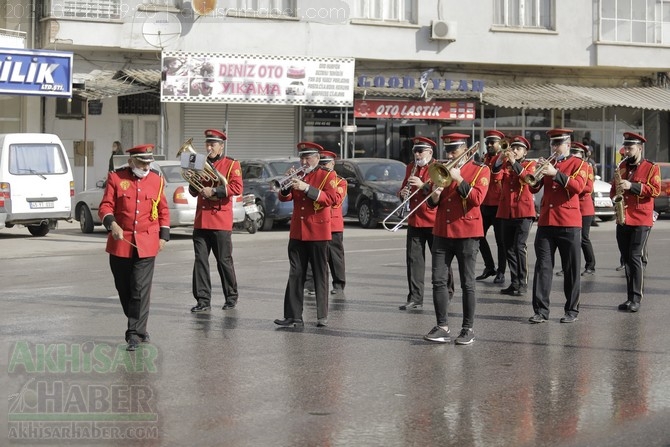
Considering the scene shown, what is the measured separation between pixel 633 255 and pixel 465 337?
3.27m

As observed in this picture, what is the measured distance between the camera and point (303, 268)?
1131 centimetres

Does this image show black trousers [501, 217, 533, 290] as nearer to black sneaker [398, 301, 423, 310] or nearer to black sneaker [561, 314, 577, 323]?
black sneaker [398, 301, 423, 310]

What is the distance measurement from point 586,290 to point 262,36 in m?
18.7

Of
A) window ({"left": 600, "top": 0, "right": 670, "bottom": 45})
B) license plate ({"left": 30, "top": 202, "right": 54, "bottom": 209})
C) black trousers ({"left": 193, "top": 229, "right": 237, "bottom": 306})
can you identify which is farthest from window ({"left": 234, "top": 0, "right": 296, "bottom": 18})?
black trousers ({"left": 193, "top": 229, "right": 237, "bottom": 306})

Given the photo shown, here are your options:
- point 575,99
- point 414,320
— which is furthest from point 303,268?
point 575,99

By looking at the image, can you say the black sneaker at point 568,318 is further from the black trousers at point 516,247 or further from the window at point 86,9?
the window at point 86,9

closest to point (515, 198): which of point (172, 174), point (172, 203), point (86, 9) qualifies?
point (172, 203)

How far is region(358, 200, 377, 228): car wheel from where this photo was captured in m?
26.0

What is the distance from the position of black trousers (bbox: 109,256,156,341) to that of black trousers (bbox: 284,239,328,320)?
5.34ft

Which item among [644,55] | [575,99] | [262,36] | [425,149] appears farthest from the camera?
[644,55]

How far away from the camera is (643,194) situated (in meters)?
12.6

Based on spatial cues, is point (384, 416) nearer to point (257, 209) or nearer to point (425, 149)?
point (425, 149)

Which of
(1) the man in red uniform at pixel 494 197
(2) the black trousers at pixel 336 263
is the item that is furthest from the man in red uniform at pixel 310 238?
(1) the man in red uniform at pixel 494 197

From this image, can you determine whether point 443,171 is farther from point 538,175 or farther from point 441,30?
point 441,30
